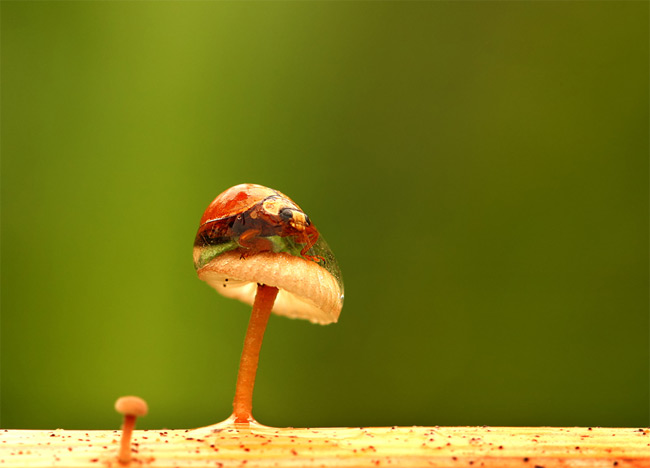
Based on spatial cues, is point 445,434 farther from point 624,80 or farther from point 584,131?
point 624,80

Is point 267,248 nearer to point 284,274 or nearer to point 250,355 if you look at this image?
point 284,274

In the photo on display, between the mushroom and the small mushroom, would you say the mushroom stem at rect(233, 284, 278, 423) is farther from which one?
the small mushroom

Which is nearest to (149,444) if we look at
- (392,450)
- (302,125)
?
(392,450)

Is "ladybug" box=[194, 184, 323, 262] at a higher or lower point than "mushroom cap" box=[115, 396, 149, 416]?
higher

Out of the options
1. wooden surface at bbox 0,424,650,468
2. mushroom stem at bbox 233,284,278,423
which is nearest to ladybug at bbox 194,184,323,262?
mushroom stem at bbox 233,284,278,423

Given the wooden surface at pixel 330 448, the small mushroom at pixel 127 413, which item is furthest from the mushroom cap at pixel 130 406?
the wooden surface at pixel 330 448

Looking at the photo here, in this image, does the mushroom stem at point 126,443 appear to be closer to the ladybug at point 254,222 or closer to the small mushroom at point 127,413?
the small mushroom at point 127,413
